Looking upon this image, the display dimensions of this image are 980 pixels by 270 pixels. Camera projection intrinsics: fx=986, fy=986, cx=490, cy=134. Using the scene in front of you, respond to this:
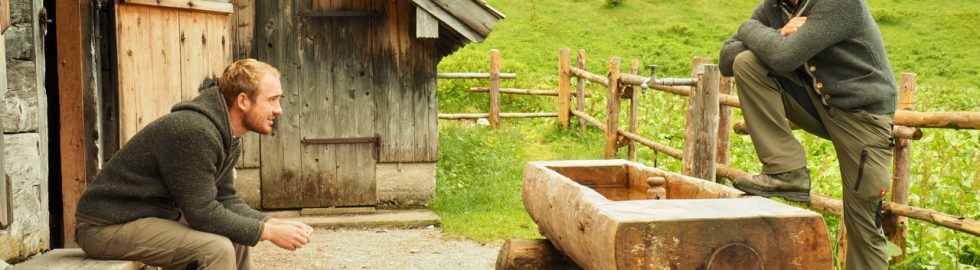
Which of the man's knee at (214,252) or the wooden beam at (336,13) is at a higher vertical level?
the wooden beam at (336,13)

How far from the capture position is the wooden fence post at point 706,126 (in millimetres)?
6172

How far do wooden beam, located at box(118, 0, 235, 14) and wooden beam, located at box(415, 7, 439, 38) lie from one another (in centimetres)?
179

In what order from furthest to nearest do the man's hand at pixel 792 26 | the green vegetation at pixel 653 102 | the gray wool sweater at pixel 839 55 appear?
the green vegetation at pixel 653 102 < the man's hand at pixel 792 26 < the gray wool sweater at pixel 839 55

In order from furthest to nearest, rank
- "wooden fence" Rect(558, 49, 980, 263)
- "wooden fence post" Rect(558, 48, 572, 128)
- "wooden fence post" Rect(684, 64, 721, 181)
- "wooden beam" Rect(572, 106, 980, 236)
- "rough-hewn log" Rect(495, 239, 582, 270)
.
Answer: "wooden fence post" Rect(558, 48, 572, 128)
"wooden fence post" Rect(684, 64, 721, 181)
"rough-hewn log" Rect(495, 239, 582, 270)
"wooden fence" Rect(558, 49, 980, 263)
"wooden beam" Rect(572, 106, 980, 236)

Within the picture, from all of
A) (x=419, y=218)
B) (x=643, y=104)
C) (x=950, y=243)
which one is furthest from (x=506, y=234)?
(x=643, y=104)

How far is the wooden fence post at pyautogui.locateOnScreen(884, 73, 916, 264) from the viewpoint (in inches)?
206

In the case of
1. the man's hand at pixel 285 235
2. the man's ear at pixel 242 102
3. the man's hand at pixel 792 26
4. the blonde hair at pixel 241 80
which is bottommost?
the man's hand at pixel 285 235

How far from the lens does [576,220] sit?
13.7 feet

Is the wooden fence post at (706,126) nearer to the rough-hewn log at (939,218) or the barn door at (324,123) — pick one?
the rough-hewn log at (939,218)

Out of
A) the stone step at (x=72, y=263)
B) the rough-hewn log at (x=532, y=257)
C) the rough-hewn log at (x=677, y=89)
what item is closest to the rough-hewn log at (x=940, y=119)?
the rough-hewn log at (x=677, y=89)

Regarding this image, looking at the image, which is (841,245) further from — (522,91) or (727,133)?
(522,91)

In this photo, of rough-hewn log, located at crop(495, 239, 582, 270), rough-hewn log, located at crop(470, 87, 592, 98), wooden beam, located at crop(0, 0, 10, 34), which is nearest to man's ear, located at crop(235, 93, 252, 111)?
wooden beam, located at crop(0, 0, 10, 34)

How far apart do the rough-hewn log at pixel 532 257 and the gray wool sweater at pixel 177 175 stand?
180 cm

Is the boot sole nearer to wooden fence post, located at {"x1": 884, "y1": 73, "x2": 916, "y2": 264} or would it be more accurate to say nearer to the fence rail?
the fence rail
